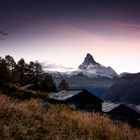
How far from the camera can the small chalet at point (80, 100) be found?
1805 inches

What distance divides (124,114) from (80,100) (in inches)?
339

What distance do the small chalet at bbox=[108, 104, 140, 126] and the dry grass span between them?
3956cm

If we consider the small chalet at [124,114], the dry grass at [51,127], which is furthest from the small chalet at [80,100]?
the dry grass at [51,127]

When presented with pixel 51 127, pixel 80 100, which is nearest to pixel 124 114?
pixel 80 100

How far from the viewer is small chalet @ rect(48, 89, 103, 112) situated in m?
45.8

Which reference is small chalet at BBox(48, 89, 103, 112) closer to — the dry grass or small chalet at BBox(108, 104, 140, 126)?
small chalet at BBox(108, 104, 140, 126)

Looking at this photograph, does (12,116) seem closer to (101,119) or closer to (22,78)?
(101,119)

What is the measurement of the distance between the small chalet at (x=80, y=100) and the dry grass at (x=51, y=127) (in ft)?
117

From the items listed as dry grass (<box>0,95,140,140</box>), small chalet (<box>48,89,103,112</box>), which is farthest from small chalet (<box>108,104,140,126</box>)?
dry grass (<box>0,95,140,140</box>)

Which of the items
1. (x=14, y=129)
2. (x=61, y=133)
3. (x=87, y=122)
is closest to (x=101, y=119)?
(x=87, y=122)

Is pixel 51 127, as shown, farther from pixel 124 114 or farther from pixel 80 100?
pixel 124 114

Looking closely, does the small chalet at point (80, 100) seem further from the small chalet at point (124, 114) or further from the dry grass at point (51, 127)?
the dry grass at point (51, 127)

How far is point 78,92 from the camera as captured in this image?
154ft

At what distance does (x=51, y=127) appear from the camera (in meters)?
7.91
